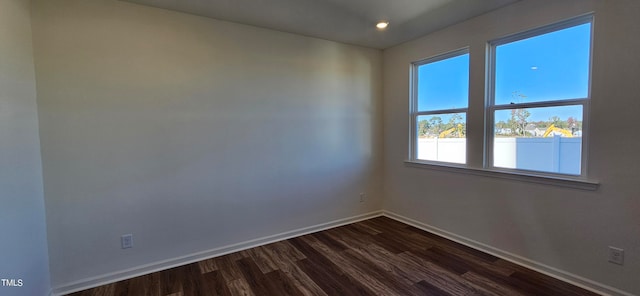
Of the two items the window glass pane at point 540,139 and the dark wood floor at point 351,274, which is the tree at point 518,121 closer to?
the window glass pane at point 540,139

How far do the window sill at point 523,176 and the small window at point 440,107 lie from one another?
11 centimetres

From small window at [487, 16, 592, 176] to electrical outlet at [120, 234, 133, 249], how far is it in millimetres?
3523

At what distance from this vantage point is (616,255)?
198 cm

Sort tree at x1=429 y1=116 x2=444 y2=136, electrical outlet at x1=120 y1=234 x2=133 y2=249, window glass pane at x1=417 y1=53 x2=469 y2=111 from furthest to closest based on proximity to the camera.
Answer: tree at x1=429 y1=116 x2=444 y2=136
window glass pane at x1=417 y1=53 x2=469 y2=111
electrical outlet at x1=120 y1=234 x2=133 y2=249

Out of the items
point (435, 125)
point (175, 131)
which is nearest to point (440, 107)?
point (435, 125)

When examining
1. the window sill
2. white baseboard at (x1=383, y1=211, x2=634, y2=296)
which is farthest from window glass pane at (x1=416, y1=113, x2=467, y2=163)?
white baseboard at (x1=383, y1=211, x2=634, y2=296)

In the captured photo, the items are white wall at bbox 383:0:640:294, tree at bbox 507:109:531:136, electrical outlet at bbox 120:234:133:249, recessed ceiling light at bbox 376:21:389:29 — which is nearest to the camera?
white wall at bbox 383:0:640:294

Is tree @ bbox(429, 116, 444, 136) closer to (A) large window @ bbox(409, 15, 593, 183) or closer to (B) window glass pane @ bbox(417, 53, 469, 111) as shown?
(A) large window @ bbox(409, 15, 593, 183)

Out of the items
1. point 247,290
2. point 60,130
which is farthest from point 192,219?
point 60,130

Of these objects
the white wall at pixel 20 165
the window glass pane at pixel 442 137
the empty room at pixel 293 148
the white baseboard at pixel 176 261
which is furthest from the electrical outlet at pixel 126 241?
the window glass pane at pixel 442 137

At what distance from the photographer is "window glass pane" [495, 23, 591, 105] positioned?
214 cm

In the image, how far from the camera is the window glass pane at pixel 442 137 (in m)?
3.06

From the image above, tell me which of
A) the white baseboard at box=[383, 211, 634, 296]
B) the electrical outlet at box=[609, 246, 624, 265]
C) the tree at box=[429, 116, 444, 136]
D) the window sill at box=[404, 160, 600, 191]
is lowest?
the white baseboard at box=[383, 211, 634, 296]

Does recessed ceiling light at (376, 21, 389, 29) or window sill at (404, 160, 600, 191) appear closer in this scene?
window sill at (404, 160, 600, 191)
